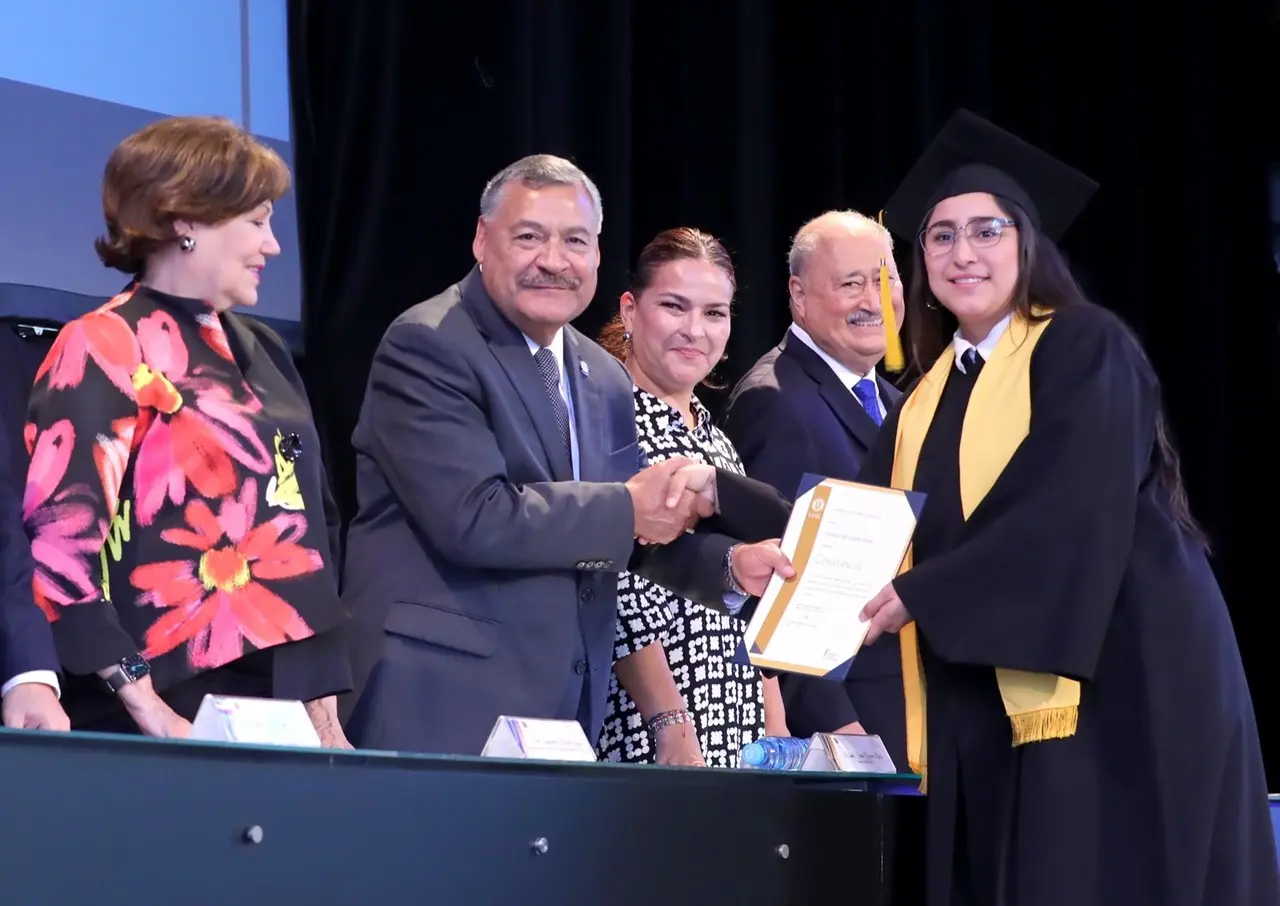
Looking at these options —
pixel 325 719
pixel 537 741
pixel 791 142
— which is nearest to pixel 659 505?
pixel 325 719

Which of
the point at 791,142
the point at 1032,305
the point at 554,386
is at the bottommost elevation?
the point at 554,386

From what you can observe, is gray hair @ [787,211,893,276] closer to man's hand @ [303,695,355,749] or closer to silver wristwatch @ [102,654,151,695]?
man's hand @ [303,695,355,749]

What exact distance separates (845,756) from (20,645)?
41.2 inches

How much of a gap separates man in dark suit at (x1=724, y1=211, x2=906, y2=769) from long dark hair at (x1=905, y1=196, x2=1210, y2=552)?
0.38 meters

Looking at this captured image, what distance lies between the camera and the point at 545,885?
1.79 metres

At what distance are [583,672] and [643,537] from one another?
28 cm

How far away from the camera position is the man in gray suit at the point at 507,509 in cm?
265

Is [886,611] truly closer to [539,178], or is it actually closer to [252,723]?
[539,178]

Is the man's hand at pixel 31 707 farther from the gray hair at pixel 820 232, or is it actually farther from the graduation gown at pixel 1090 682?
the gray hair at pixel 820 232

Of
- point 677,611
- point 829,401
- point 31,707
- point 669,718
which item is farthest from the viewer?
point 829,401

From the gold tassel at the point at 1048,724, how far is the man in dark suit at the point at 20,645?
132 cm

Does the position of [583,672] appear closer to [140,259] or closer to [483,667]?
[483,667]

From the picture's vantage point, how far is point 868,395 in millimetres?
3688

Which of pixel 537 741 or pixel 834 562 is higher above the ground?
pixel 834 562
